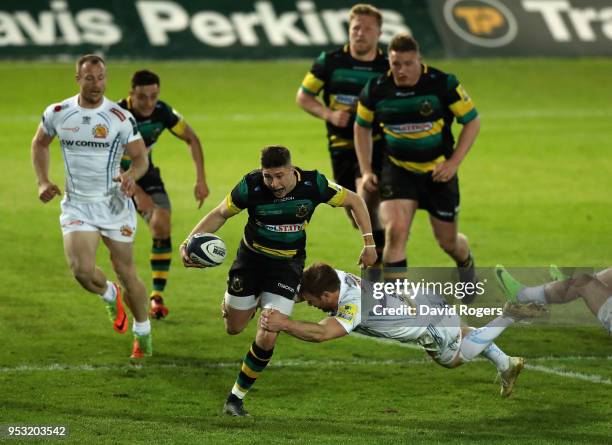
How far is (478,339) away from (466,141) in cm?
307

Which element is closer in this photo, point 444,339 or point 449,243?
point 444,339

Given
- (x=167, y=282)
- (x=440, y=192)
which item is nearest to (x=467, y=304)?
(x=440, y=192)

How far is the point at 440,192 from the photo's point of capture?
13023 millimetres

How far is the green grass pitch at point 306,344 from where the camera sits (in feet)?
31.3

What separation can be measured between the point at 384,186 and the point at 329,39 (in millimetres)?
17875

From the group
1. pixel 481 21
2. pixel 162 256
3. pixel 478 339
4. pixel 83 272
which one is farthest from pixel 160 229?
pixel 481 21

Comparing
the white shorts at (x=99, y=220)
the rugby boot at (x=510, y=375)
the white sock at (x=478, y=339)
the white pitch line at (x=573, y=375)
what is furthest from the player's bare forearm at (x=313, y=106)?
the rugby boot at (x=510, y=375)

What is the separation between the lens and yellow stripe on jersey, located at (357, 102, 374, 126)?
1301 cm

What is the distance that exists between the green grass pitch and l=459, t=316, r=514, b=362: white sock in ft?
1.21

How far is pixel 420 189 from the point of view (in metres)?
13.0

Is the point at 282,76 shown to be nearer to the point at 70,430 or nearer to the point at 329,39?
the point at 329,39

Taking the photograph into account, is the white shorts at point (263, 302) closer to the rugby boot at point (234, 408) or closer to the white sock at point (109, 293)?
the rugby boot at point (234, 408)

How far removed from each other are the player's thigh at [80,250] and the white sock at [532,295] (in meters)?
3.62

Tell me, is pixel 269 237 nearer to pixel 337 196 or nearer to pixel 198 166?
pixel 337 196
